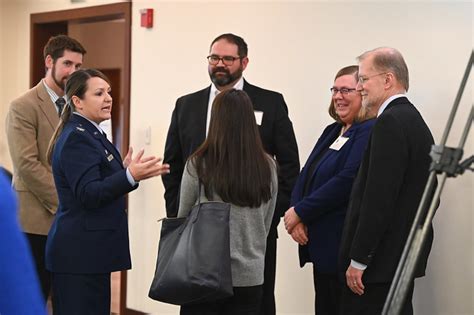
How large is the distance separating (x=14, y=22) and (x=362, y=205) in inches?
174

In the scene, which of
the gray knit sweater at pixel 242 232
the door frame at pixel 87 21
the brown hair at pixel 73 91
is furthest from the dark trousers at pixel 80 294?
the door frame at pixel 87 21

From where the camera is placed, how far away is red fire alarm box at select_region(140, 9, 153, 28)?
4938mm

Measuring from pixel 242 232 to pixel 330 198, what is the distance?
1.45 feet

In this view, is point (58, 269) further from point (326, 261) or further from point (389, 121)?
point (389, 121)

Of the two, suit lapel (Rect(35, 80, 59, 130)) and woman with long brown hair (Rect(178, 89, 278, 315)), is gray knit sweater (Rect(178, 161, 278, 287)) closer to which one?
woman with long brown hair (Rect(178, 89, 278, 315))

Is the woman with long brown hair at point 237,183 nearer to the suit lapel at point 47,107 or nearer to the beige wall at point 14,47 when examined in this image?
the suit lapel at point 47,107

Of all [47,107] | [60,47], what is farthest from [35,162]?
[60,47]

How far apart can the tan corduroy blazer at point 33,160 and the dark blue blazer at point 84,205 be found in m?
0.77

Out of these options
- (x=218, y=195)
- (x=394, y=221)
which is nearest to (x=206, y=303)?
(x=218, y=195)

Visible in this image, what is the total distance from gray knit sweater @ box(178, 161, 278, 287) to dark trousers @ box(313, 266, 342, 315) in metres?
0.39

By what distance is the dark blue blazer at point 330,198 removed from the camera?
291cm

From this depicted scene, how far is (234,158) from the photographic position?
105 inches

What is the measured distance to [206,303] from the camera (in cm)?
271

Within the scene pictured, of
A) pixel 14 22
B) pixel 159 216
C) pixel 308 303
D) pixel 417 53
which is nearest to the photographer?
pixel 417 53
